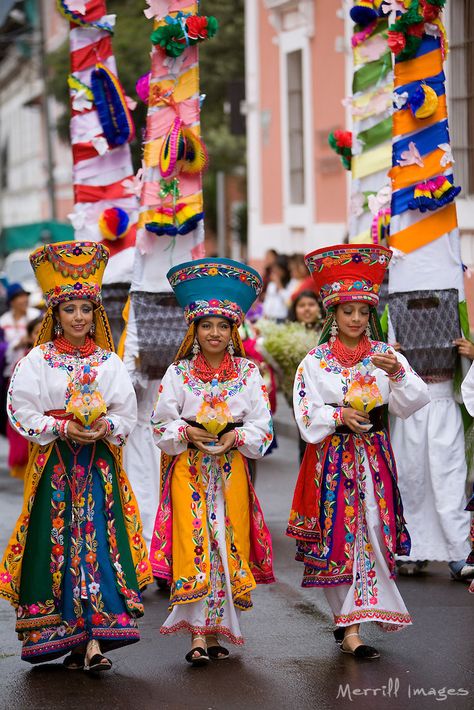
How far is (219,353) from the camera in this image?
7.04m

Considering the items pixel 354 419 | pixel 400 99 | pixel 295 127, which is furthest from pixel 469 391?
pixel 295 127

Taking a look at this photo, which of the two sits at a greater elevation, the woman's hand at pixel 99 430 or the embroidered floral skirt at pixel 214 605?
the woman's hand at pixel 99 430

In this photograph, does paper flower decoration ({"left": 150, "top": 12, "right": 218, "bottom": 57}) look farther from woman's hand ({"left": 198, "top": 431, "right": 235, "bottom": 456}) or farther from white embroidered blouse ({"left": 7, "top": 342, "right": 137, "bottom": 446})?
woman's hand ({"left": 198, "top": 431, "right": 235, "bottom": 456})

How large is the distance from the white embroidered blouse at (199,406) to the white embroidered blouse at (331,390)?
0.19 metres

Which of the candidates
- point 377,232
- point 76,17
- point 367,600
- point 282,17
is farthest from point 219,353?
point 282,17

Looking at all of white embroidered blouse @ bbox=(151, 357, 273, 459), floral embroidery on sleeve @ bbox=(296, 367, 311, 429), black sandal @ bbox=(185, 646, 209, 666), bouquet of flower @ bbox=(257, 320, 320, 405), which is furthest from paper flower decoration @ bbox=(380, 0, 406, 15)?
black sandal @ bbox=(185, 646, 209, 666)

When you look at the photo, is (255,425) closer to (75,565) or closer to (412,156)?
(75,565)

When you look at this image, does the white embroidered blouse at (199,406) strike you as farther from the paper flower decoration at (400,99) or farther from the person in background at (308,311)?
the person in background at (308,311)

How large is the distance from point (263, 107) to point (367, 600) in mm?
16389

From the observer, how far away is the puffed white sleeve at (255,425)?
6.84 m

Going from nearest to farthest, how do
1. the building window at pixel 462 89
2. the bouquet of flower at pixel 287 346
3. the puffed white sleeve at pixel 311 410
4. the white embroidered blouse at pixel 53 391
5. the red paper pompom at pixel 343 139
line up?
the white embroidered blouse at pixel 53 391
the puffed white sleeve at pixel 311 410
the red paper pompom at pixel 343 139
the bouquet of flower at pixel 287 346
the building window at pixel 462 89

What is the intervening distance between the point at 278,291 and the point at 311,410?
10772 mm

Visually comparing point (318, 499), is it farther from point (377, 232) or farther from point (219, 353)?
point (377, 232)

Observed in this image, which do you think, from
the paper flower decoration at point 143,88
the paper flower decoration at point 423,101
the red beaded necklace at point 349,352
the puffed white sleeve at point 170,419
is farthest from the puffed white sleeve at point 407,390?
the paper flower decoration at point 143,88
